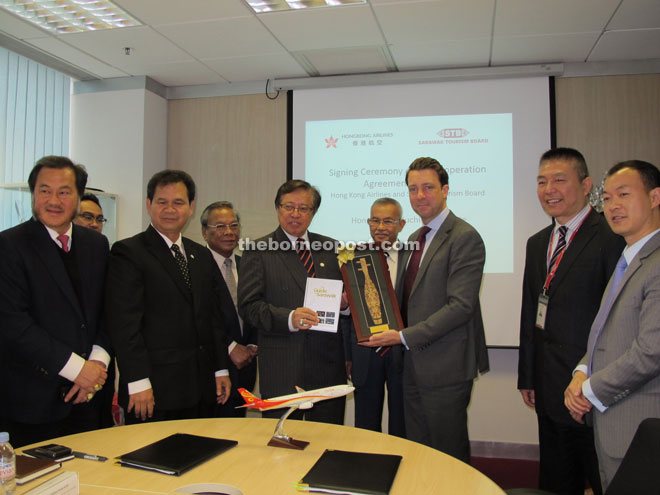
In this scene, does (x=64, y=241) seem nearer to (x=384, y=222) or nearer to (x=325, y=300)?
(x=325, y=300)

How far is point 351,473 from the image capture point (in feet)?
4.96

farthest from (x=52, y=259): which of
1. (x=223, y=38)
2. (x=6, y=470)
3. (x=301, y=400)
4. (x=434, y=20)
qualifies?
(x=434, y=20)

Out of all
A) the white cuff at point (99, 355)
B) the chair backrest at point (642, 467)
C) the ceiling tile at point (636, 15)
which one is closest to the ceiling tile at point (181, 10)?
the white cuff at point (99, 355)

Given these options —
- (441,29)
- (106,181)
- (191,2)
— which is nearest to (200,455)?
(191,2)

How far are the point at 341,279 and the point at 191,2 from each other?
225 cm

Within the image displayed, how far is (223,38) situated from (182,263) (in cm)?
235

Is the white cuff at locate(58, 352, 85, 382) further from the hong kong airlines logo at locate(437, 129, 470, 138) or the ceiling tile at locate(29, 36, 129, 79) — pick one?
the hong kong airlines logo at locate(437, 129, 470, 138)

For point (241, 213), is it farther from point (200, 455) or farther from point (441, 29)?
point (200, 455)

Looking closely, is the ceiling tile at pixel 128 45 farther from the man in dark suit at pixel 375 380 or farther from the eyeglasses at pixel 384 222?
the man in dark suit at pixel 375 380

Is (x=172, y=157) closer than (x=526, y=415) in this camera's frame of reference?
No

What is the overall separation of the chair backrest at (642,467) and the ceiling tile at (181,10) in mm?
3408

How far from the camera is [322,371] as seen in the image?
2.63 m

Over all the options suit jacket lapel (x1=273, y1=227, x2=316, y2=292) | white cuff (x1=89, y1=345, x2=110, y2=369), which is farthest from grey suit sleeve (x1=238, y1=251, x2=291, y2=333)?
white cuff (x1=89, y1=345, x2=110, y2=369)

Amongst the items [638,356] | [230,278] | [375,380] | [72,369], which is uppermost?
[230,278]
